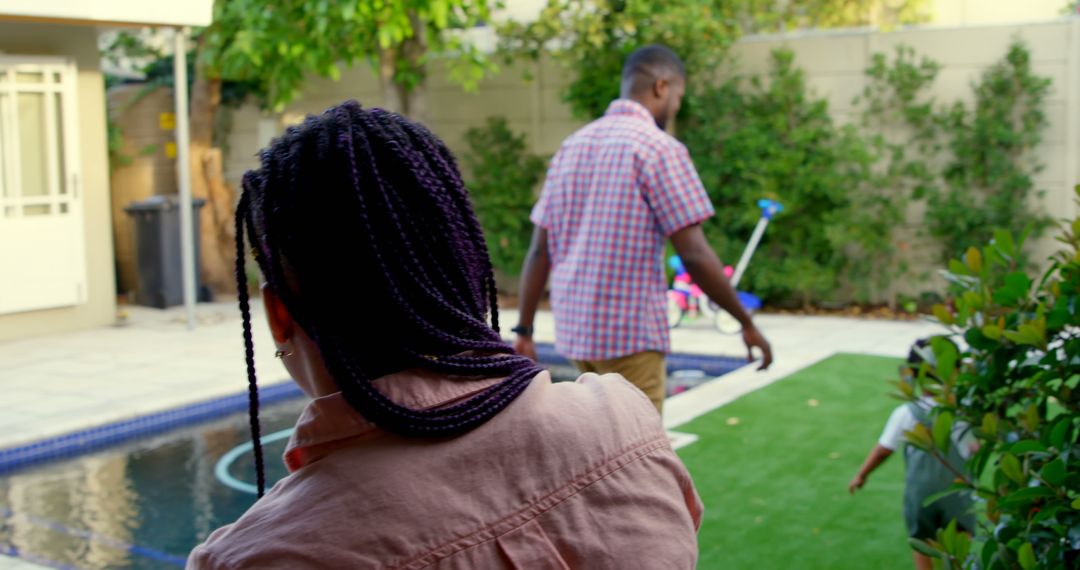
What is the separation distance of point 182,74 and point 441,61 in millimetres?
3175

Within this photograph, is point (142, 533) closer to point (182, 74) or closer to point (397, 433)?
point (397, 433)

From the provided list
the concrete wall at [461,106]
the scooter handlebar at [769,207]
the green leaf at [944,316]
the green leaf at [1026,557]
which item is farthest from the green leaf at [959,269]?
the concrete wall at [461,106]

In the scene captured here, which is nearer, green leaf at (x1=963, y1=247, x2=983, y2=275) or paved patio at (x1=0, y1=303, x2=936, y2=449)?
green leaf at (x1=963, y1=247, x2=983, y2=275)

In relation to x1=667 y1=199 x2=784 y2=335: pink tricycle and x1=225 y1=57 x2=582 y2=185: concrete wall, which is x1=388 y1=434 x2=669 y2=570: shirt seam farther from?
x1=225 y1=57 x2=582 y2=185: concrete wall

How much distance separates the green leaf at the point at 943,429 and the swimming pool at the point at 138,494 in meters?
3.36

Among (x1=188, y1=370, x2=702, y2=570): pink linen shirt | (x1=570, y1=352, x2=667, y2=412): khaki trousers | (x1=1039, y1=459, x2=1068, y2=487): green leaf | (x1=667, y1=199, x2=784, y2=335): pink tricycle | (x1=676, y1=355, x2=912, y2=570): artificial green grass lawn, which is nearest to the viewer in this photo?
(x1=188, y1=370, x2=702, y2=570): pink linen shirt

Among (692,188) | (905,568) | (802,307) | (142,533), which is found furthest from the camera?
(802,307)

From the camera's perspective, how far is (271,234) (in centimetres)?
123

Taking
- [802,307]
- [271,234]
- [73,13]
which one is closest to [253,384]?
[271,234]

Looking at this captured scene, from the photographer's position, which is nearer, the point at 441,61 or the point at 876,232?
the point at 876,232

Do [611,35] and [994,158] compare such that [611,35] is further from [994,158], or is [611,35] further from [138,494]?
[138,494]

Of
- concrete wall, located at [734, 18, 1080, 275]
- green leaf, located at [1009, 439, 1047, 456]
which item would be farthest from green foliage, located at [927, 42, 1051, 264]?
green leaf, located at [1009, 439, 1047, 456]

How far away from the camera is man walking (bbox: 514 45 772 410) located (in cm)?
398

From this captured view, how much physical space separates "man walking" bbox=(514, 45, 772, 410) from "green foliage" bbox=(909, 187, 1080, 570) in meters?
1.26
